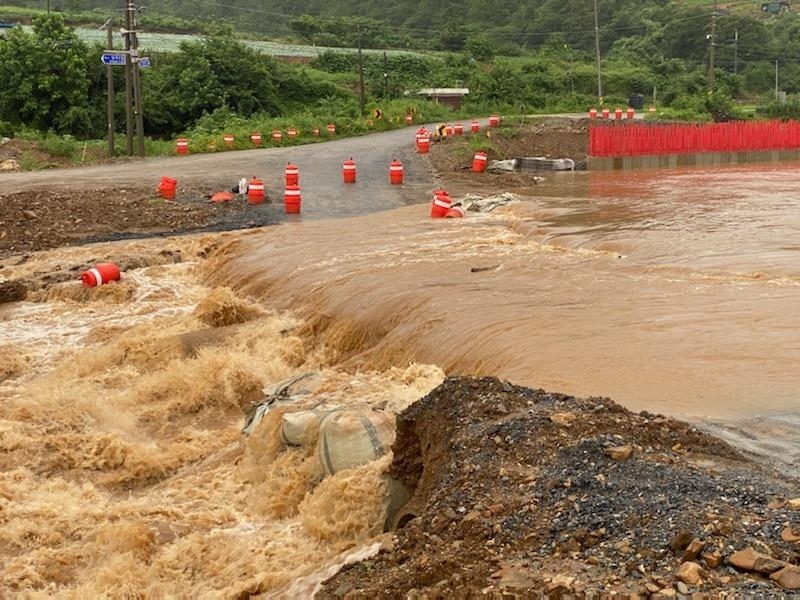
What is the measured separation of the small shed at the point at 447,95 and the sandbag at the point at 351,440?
5095 cm

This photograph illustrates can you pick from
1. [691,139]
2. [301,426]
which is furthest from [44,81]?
[301,426]

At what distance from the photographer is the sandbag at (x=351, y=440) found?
841cm

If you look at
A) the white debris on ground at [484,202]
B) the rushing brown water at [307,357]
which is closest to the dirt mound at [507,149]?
the white debris on ground at [484,202]

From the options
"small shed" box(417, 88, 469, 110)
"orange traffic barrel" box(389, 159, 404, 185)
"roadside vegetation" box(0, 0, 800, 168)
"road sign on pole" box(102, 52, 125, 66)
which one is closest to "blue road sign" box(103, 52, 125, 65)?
"road sign on pole" box(102, 52, 125, 66)

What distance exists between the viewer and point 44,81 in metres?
38.9

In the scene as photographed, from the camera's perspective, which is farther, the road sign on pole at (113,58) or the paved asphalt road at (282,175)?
the road sign on pole at (113,58)

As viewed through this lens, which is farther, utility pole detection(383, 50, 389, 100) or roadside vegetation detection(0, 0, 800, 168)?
utility pole detection(383, 50, 389, 100)

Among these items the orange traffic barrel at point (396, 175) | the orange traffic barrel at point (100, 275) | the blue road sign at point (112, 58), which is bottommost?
the orange traffic barrel at point (100, 275)

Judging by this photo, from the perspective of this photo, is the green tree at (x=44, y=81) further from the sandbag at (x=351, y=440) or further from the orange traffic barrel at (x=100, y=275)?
the sandbag at (x=351, y=440)

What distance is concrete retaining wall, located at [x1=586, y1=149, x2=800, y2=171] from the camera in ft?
96.5

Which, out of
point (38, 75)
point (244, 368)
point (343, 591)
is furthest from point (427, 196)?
point (38, 75)

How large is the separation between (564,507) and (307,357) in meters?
7.28

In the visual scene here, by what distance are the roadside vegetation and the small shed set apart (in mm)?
888

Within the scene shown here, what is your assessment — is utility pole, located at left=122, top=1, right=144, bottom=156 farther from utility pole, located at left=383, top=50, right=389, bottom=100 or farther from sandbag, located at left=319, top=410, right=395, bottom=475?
utility pole, located at left=383, top=50, right=389, bottom=100
